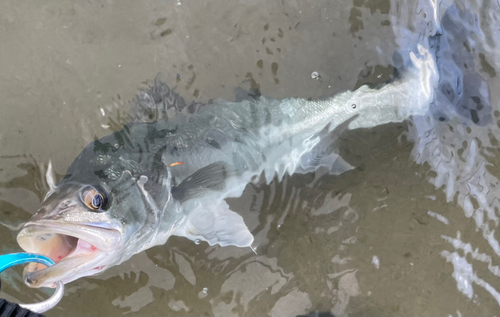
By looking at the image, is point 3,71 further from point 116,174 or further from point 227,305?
point 227,305

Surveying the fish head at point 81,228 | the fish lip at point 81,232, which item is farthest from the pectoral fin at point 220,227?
the fish lip at point 81,232

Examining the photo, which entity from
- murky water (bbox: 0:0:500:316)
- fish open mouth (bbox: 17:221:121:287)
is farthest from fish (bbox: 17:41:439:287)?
murky water (bbox: 0:0:500:316)

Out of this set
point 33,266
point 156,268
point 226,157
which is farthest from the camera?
point 156,268

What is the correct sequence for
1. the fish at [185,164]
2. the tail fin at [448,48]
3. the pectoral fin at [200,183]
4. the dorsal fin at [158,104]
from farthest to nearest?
the tail fin at [448,48] → the dorsal fin at [158,104] → the pectoral fin at [200,183] → the fish at [185,164]

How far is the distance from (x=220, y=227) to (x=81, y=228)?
1204 millimetres

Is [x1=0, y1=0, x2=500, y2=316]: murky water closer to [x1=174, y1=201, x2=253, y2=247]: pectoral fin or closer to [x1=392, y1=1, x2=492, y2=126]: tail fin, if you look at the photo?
[x1=392, y1=1, x2=492, y2=126]: tail fin

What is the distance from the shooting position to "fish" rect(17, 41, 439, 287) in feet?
6.44

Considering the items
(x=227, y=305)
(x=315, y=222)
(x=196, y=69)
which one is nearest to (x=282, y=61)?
(x=196, y=69)

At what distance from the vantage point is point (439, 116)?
321 cm

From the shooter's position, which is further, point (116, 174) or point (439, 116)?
point (439, 116)

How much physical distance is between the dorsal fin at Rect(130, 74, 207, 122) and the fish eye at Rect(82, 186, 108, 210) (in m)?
1.06

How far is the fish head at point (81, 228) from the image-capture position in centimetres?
182

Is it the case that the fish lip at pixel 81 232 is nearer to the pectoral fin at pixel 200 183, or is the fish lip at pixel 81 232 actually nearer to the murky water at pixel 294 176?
the pectoral fin at pixel 200 183

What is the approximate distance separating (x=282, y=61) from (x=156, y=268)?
2.28m
